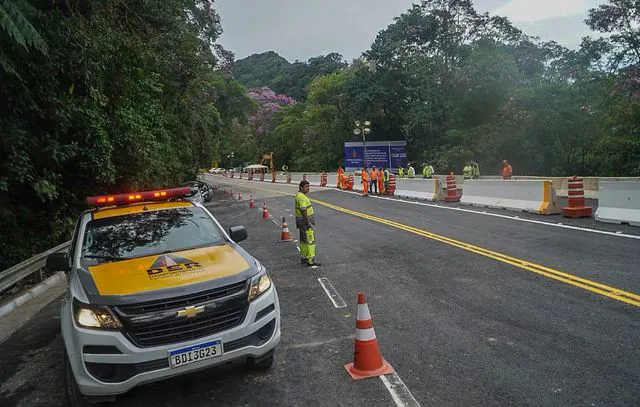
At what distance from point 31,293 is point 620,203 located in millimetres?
13409

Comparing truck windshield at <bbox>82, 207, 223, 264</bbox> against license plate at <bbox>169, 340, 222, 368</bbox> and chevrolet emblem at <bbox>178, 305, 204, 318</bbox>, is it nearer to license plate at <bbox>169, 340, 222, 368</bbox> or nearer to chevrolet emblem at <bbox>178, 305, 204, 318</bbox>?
chevrolet emblem at <bbox>178, 305, 204, 318</bbox>

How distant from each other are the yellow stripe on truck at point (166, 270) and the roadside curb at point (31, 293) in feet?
13.8

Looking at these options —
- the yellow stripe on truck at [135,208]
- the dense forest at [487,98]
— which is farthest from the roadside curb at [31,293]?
the dense forest at [487,98]

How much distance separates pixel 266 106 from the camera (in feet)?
306

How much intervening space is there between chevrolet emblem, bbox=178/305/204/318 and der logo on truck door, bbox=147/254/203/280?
469 millimetres

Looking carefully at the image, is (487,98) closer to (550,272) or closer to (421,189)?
(421,189)

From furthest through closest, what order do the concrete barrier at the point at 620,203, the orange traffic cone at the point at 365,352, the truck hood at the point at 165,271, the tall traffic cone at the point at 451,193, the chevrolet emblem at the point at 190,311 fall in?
1. the tall traffic cone at the point at 451,193
2. the concrete barrier at the point at 620,203
3. the orange traffic cone at the point at 365,352
4. the truck hood at the point at 165,271
5. the chevrolet emblem at the point at 190,311

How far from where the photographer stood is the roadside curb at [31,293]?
309 inches

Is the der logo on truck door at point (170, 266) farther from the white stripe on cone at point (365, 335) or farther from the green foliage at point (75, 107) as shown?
the green foliage at point (75, 107)

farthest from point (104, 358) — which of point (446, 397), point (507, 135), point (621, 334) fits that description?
point (507, 135)

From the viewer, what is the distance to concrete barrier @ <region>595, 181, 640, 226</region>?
11.9m

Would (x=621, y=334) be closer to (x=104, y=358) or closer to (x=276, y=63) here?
(x=104, y=358)

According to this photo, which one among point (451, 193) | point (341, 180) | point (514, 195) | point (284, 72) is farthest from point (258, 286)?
point (284, 72)

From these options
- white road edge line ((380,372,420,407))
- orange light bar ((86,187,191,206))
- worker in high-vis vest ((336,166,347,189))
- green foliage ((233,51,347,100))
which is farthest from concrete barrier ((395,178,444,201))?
green foliage ((233,51,347,100))
